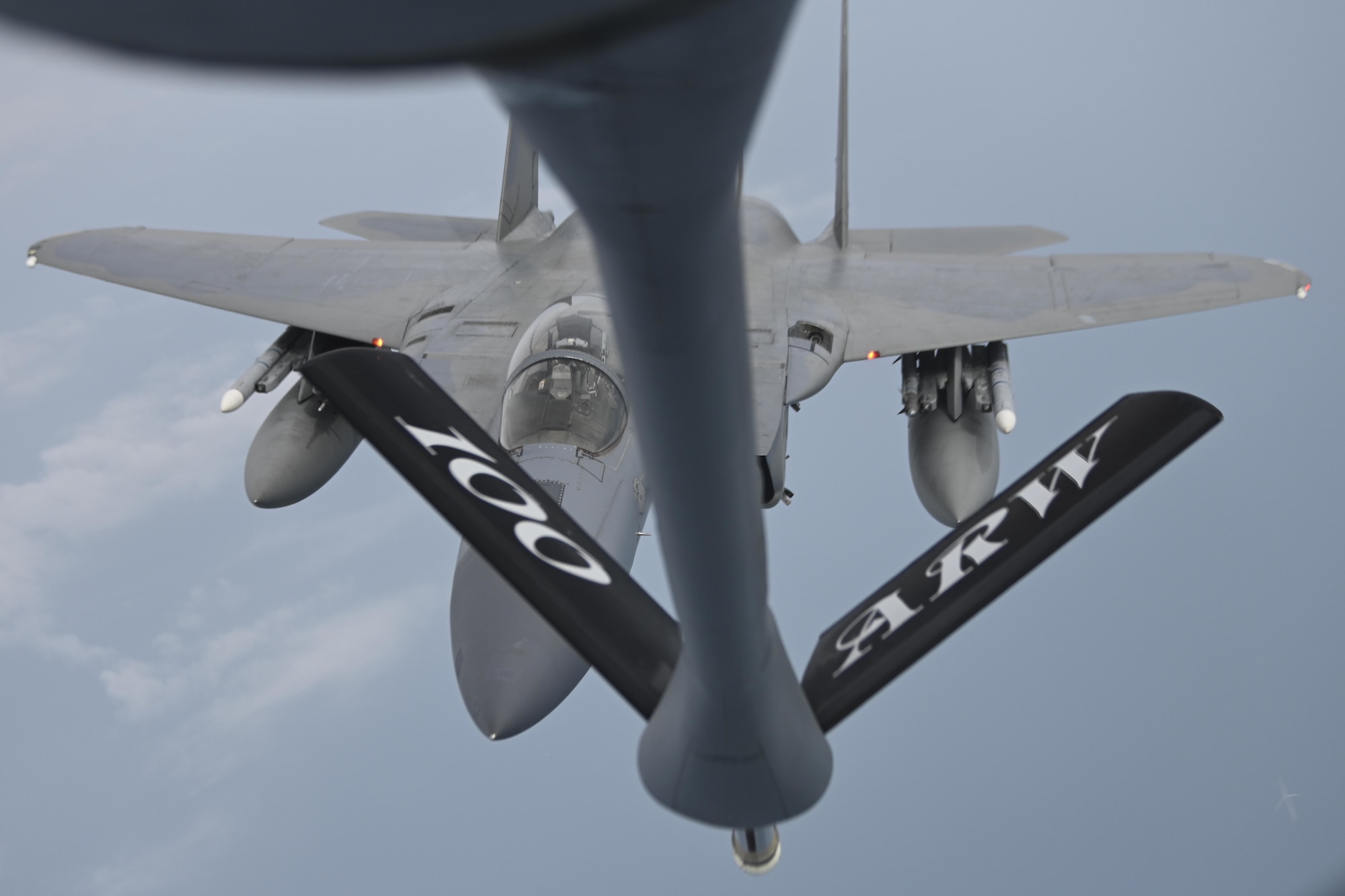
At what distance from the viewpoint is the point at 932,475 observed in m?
13.1

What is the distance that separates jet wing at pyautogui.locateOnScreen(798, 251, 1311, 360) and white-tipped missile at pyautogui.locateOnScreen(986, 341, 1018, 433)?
378mm

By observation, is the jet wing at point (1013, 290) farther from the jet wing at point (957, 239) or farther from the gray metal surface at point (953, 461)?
the jet wing at point (957, 239)

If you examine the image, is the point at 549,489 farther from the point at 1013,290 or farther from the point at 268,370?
the point at 1013,290

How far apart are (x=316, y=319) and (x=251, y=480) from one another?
2308 millimetres

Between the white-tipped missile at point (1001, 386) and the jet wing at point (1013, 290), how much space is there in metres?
0.38

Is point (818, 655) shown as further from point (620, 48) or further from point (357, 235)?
point (357, 235)

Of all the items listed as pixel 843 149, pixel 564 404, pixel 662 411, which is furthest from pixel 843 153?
pixel 662 411

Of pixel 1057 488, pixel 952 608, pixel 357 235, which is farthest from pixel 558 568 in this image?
pixel 357 235

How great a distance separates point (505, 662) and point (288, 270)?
940cm

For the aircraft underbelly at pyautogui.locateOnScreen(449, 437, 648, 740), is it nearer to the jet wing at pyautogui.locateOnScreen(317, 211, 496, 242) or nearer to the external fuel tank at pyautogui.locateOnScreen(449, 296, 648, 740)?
the external fuel tank at pyautogui.locateOnScreen(449, 296, 648, 740)

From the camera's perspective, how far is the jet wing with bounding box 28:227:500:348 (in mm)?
14242

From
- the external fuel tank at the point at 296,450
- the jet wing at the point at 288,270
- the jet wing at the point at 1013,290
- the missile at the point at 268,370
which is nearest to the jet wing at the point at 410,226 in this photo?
the jet wing at the point at 288,270

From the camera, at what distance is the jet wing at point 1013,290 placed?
532 inches

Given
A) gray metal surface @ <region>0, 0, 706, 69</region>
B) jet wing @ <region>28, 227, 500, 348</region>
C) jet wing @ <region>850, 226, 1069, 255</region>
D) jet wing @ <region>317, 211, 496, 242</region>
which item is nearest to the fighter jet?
gray metal surface @ <region>0, 0, 706, 69</region>
